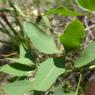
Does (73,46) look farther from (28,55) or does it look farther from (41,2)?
(41,2)

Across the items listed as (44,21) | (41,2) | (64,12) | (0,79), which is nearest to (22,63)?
(64,12)

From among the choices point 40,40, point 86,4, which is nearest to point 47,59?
point 40,40

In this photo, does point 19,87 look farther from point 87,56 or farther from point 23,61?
point 87,56

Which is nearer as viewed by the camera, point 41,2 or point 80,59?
point 80,59

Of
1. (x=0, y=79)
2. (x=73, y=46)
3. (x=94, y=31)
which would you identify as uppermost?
(x=73, y=46)

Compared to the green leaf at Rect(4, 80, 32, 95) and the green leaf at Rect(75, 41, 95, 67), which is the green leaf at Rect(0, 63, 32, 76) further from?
the green leaf at Rect(75, 41, 95, 67)

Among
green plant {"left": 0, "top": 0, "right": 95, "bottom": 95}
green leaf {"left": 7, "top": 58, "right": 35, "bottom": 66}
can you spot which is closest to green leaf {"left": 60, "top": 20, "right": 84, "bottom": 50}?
green plant {"left": 0, "top": 0, "right": 95, "bottom": 95}
